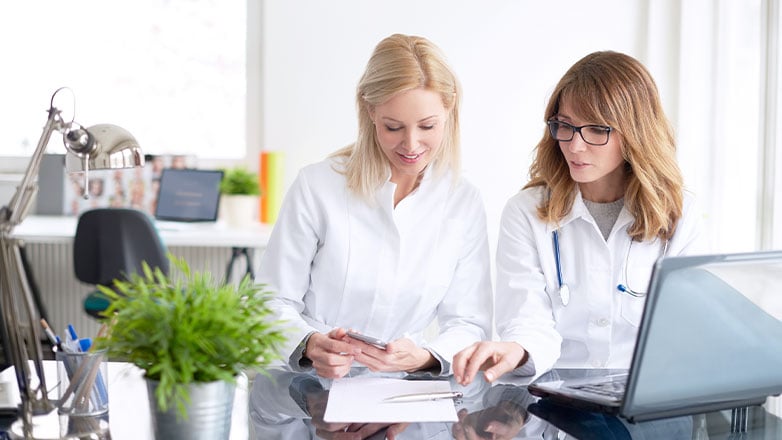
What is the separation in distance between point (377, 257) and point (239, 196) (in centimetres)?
208

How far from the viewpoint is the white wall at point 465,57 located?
4.04 metres

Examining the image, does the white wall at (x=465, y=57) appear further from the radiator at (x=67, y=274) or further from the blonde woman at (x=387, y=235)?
the blonde woman at (x=387, y=235)

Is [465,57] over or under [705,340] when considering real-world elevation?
over

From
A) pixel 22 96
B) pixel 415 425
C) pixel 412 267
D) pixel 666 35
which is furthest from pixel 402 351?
pixel 22 96

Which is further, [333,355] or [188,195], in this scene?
[188,195]

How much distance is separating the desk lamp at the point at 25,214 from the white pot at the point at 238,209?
8.73ft

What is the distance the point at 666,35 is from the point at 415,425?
334 cm

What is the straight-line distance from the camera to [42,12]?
4340mm

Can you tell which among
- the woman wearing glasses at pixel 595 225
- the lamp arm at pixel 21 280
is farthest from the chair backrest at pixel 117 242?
the lamp arm at pixel 21 280

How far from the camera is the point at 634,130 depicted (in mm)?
1808

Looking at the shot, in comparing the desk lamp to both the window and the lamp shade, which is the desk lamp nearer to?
the lamp shade

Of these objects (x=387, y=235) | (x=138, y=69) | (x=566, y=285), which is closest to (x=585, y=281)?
(x=566, y=285)

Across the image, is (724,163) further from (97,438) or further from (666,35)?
(97,438)

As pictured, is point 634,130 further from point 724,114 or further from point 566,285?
point 724,114
